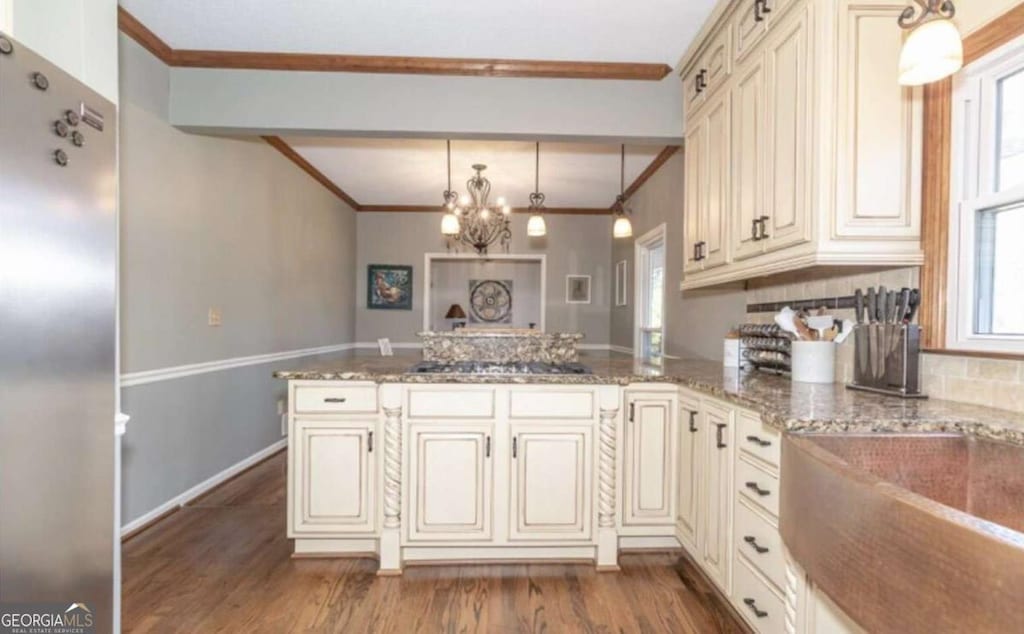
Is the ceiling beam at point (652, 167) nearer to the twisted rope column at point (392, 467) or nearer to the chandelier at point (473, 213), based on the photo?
the chandelier at point (473, 213)

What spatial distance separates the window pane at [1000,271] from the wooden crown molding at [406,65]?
1.76 m

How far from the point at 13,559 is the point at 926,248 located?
2.58m

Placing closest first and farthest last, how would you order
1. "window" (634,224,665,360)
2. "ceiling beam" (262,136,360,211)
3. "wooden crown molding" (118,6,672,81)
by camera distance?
"wooden crown molding" (118,6,672,81) < "ceiling beam" (262,136,360,211) < "window" (634,224,665,360)

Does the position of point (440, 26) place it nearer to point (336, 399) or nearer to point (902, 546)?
point (336, 399)

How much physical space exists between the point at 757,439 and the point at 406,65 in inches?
97.4

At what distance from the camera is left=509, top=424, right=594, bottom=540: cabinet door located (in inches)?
88.4

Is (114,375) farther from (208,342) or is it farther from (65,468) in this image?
(208,342)

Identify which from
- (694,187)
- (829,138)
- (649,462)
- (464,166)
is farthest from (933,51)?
(464,166)

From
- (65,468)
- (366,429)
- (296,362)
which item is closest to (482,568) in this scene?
(366,429)

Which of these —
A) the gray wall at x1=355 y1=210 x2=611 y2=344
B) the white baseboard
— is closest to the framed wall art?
the gray wall at x1=355 y1=210 x2=611 y2=344

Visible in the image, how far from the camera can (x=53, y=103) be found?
1070 millimetres

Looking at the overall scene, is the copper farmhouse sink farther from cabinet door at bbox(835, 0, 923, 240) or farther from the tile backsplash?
cabinet door at bbox(835, 0, 923, 240)

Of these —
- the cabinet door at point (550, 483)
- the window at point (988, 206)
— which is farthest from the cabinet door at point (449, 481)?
the window at point (988, 206)

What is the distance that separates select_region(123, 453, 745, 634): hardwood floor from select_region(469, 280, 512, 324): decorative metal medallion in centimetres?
477
